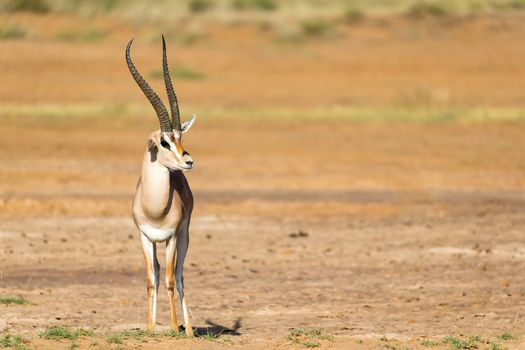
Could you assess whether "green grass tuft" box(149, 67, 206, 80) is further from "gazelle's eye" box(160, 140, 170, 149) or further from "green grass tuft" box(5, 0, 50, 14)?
"gazelle's eye" box(160, 140, 170, 149)

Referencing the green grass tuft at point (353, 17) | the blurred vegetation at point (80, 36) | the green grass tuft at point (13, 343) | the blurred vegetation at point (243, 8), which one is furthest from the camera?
the green grass tuft at point (353, 17)

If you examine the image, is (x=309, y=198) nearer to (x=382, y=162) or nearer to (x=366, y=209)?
(x=366, y=209)

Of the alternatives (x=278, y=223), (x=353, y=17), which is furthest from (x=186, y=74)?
(x=278, y=223)

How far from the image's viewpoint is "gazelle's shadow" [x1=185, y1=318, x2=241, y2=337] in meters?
10.8

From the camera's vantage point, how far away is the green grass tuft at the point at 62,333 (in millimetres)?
9914

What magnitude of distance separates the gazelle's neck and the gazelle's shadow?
40.5 inches

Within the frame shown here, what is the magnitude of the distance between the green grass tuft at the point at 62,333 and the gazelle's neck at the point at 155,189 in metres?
0.95

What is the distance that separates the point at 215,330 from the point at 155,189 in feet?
4.85

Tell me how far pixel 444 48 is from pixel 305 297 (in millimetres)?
26796

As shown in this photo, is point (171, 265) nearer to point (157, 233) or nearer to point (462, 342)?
point (157, 233)

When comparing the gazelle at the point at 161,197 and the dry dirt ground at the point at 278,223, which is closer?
the gazelle at the point at 161,197

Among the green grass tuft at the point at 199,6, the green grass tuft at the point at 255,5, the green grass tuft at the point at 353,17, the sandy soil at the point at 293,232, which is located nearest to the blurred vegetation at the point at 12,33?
the sandy soil at the point at 293,232

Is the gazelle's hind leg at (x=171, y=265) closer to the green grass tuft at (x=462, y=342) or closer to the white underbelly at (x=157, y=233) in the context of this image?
the white underbelly at (x=157, y=233)

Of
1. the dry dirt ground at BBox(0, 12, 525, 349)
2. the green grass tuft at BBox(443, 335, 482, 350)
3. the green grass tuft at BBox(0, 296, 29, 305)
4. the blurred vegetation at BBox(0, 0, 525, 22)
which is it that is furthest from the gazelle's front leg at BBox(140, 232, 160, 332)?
the blurred vegetation at BBox(0, 0, 525, 22)
